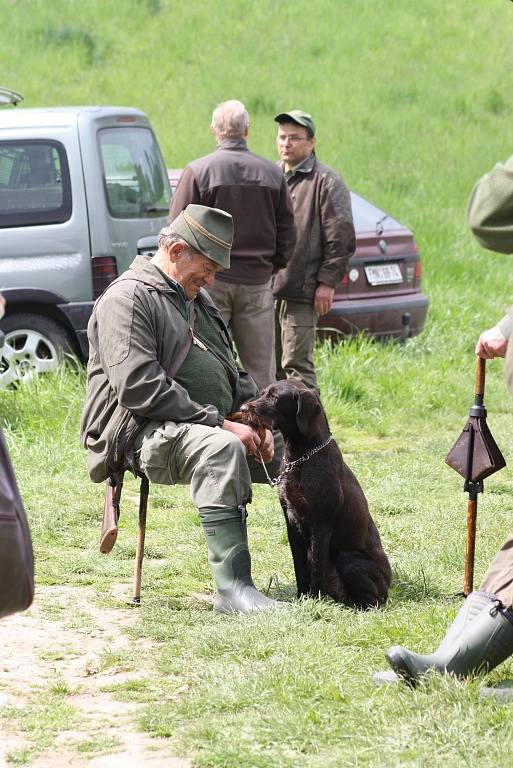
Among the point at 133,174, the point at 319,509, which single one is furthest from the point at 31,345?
the point at 319,509

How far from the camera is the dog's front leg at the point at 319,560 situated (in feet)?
15.8

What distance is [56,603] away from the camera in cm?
511

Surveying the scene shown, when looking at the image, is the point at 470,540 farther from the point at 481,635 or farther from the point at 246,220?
the point at 246,220

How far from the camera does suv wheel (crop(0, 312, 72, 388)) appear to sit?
28.6ft

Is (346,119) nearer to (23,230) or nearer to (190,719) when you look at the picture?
(23,230)

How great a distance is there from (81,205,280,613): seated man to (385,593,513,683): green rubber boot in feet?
3.75

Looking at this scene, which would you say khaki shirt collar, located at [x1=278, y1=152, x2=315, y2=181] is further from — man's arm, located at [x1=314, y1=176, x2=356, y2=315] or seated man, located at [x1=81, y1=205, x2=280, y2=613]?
seated man, located at [x1=81, y1=205, x2=280, y2=613]

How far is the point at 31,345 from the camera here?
879cm

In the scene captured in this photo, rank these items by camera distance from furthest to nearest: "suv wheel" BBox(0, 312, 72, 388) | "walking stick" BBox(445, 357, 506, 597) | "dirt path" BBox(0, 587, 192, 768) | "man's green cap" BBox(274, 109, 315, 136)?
"suv wheel" BBox(0, 312, 72, 388) < "man's green cap" BBox(274, 109, 315, 136) < "walking stick" BBox(445, 357, 506, 597) < "dirt path" BBox(0, 587, 192, 768)

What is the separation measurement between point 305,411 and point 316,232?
11.9 feet

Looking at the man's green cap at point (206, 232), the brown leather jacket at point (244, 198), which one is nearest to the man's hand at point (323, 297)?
the brown leather jacket at point (244, 198)

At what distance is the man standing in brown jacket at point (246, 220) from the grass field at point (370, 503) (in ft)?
3.52

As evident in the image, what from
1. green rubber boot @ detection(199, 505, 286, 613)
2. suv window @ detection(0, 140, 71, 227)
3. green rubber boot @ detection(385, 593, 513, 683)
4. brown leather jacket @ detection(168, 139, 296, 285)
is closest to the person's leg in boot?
green rubber boot @ detection(199, 505, 286, 613)

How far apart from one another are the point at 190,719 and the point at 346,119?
20083 mm
